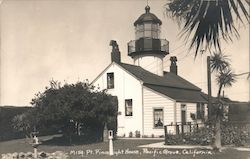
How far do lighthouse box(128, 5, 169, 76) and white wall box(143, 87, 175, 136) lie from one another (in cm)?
606

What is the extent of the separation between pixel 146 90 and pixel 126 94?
1818 mm

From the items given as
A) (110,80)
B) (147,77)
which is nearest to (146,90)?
(147,77)

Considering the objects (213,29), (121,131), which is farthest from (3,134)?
(213,29)

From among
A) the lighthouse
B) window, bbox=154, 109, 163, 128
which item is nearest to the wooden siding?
window, bbox=154, 109, 163, 128

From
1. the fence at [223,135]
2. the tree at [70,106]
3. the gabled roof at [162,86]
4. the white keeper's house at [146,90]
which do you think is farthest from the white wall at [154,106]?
the fence at [223,135]

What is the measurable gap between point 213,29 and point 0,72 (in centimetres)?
590

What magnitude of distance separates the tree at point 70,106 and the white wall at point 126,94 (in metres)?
6.63

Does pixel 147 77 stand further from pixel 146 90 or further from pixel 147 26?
pixel 147 26

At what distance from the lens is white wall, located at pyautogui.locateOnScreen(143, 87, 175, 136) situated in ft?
103

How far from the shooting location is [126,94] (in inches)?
1319

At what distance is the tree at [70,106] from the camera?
24.3m

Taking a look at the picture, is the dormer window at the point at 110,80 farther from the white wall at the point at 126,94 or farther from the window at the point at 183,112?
the window at the point at 183,112

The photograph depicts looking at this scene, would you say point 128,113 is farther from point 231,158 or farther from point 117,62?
point 231,158

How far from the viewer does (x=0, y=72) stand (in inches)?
441
